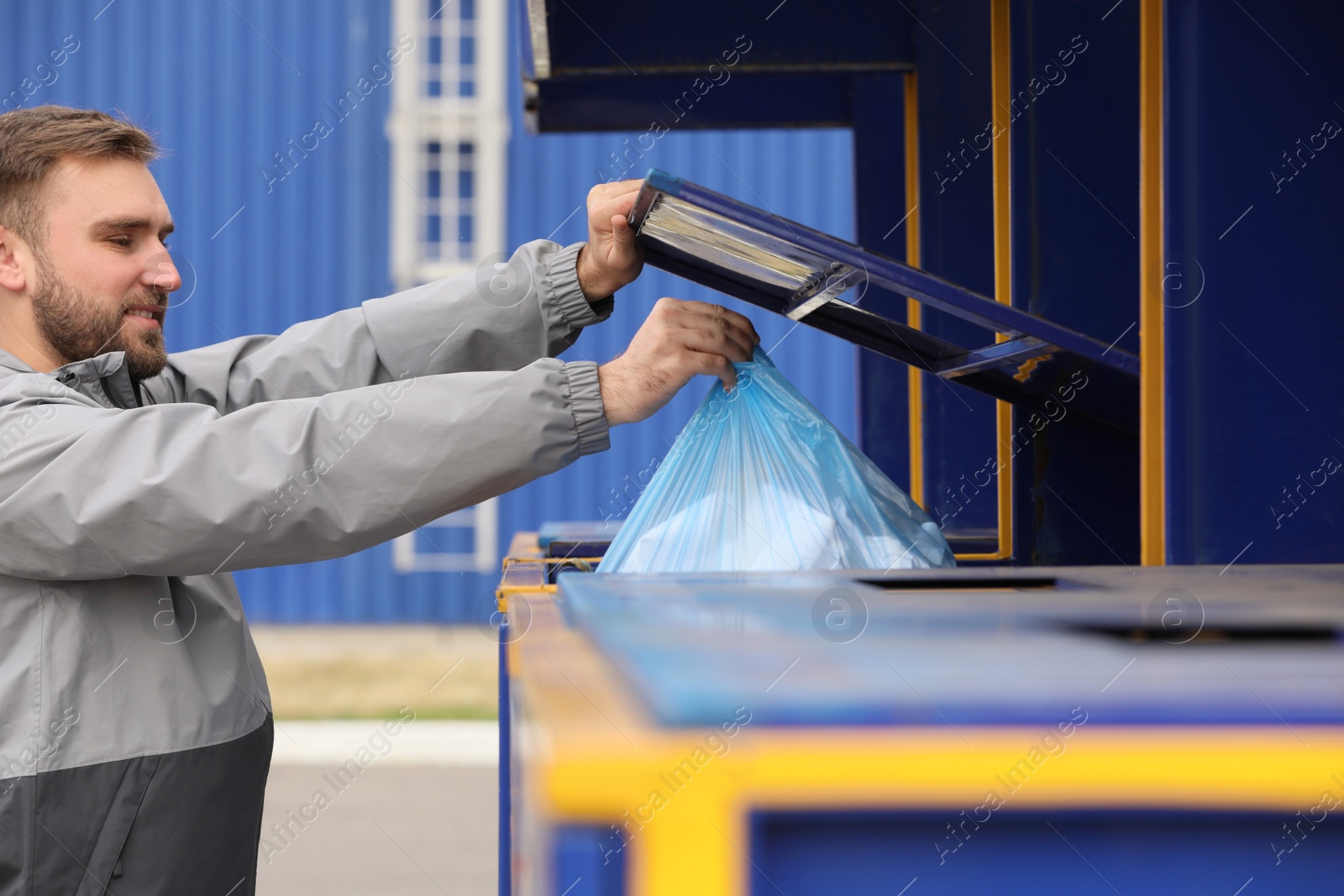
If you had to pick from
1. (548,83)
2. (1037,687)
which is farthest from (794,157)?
(1037,687)

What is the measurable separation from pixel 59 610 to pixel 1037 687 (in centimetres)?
130

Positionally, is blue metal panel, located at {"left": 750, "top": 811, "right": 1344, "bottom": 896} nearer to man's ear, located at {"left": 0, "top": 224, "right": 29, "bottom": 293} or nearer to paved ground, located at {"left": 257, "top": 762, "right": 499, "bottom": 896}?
man's ear, located at {"left": 0, "top": 224, "right": 29, "bottom": 293}

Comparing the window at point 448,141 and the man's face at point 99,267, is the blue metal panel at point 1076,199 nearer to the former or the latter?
the man's face at point 99,267

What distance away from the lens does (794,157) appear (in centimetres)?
716

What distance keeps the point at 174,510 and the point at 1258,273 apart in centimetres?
117

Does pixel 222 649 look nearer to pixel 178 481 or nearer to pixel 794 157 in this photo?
pixel 178 481

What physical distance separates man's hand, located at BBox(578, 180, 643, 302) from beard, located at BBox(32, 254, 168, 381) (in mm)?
638

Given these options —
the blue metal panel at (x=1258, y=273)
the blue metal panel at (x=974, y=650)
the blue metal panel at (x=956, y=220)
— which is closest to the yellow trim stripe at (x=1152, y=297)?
the blue metal panel at (x=1258, y=273)

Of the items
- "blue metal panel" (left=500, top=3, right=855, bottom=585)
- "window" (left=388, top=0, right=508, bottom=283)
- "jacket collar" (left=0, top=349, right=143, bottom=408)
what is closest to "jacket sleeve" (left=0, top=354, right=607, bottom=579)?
"jacket collar" (left=0, top=349, right=143, bottom=408)

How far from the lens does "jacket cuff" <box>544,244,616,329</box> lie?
73.7 inches

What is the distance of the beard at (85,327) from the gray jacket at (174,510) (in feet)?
0.14

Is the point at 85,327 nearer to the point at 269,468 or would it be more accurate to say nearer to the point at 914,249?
the point at 269,468

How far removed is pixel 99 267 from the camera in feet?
5.50

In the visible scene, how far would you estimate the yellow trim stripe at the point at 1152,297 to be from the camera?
125 cm
